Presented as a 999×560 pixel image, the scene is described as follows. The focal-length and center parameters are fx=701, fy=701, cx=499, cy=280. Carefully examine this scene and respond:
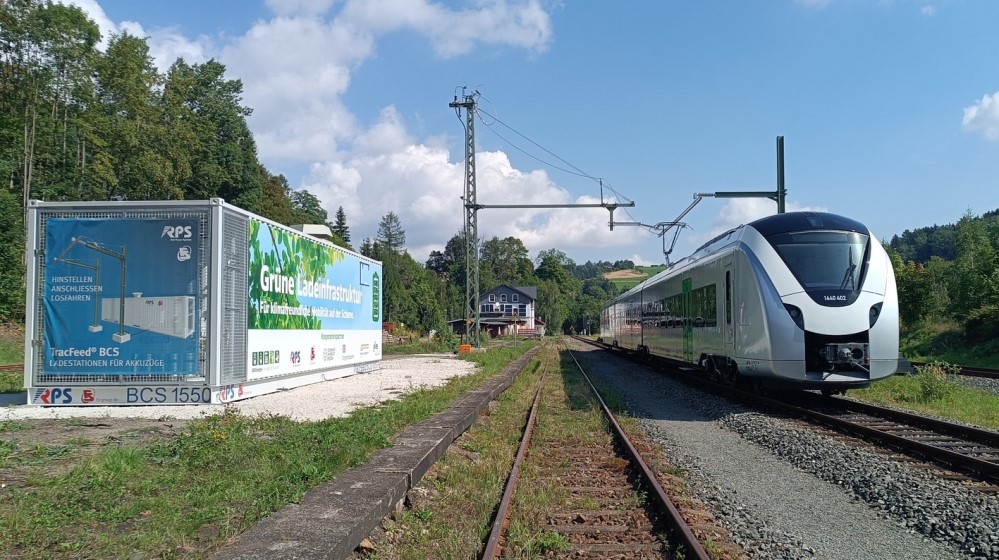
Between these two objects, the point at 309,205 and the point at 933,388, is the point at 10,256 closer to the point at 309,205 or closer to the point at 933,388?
the point at 933,388

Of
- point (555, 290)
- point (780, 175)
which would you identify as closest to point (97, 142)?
point (780, 175)

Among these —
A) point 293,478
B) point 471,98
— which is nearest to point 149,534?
point 293,478

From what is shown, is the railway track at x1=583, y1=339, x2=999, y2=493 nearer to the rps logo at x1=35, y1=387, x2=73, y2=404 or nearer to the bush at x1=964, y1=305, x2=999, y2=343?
the rps logo at x1=35, y1=387, x2=73, y2=404

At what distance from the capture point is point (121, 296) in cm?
1174

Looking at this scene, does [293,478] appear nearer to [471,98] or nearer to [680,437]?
[680,437]

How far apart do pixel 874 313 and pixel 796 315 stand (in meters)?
1.30

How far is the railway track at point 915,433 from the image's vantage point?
7355 mm

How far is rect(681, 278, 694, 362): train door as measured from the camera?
1756cm

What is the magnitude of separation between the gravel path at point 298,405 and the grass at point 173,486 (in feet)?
5.54

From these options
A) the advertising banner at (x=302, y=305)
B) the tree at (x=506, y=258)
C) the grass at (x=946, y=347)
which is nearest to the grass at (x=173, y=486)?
the advertising banner at (x=302, y=305)

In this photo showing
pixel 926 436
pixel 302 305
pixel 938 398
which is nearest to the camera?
pixel 926 436

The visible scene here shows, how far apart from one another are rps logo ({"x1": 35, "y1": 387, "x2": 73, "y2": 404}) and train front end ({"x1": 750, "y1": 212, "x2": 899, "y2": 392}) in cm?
1169

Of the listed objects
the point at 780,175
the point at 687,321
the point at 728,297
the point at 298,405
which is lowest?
the point at 298,405

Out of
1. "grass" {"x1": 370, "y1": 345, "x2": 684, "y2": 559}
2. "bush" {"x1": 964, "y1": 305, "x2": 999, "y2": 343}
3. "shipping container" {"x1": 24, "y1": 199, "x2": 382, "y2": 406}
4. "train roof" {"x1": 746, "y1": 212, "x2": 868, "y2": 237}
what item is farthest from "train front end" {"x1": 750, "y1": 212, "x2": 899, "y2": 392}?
"bush" {"x1": 964, "y1": 305, "x2": 999, "y2": 343}
